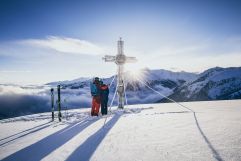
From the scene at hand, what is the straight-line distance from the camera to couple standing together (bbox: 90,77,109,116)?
14.1m

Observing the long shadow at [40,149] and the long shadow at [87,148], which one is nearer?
the long shadow at [87,148]

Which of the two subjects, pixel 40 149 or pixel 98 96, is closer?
pixel 40 149

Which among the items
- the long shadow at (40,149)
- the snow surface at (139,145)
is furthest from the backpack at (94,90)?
the long shadow at (40,149)

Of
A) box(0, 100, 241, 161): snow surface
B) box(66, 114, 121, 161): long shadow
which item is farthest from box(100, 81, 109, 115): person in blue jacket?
box(66, 114, 121, 161): long shadow

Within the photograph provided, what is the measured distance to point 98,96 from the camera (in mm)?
14164

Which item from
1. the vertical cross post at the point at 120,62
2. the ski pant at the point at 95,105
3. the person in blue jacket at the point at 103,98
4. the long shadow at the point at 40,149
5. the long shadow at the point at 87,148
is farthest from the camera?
the vertical cross post at the point at 120,62

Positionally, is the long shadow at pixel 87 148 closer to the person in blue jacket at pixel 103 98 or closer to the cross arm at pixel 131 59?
the person in blue jacket at pixel 103 98

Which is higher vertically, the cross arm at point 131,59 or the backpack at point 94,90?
the cross arm at point 131,59

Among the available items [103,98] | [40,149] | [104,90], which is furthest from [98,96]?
[40,149]

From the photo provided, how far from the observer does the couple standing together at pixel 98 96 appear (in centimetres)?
1407

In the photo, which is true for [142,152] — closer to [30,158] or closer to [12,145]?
[30,158]

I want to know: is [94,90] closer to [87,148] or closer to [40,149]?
[40,149]

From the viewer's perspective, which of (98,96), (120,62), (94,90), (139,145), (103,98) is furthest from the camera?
(120,62)

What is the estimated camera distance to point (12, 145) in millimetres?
7320
